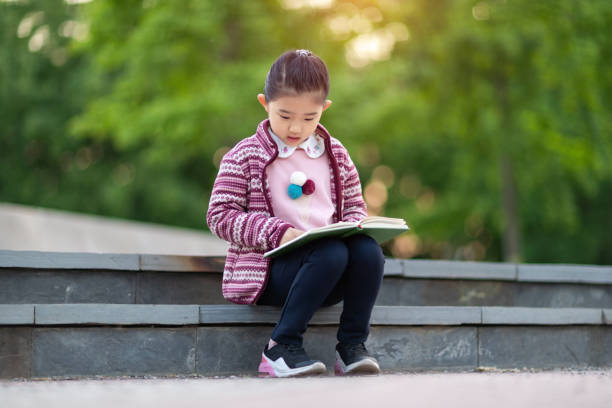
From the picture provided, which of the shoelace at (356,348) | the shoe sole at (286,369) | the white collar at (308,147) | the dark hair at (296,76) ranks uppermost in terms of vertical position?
the dark hair at (296,76)

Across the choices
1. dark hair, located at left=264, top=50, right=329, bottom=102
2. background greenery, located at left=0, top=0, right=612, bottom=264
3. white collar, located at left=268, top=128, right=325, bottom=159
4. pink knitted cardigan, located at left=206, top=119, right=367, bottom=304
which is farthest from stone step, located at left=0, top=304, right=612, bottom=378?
background greenery, located at left=0, top=0, right=612, bottom=264

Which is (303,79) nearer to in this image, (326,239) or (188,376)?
(326,239)

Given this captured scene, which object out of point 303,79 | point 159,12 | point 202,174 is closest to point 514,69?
point 159,12

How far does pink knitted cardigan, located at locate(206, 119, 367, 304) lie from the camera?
132 inches

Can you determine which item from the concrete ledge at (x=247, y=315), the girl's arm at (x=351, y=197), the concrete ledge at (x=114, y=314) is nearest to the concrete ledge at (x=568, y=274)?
the concrete ledge at (x=247, y=315)

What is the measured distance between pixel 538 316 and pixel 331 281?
1245 mm

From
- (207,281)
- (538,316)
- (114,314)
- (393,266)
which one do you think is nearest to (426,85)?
(393,266)

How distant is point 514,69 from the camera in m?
11.3

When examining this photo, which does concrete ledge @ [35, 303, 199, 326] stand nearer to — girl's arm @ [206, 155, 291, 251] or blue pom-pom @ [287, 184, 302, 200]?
girl's arm @ [206, 155, 291, 251]

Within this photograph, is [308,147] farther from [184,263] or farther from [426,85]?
[426,85]

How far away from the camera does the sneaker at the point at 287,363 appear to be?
319cm

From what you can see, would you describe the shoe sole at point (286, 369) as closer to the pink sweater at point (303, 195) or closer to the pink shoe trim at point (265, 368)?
the pink shoe trim at point (265, 368)

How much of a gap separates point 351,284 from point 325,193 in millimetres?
460

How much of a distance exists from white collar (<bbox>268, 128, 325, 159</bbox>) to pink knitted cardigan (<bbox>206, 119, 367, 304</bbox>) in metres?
0.03
